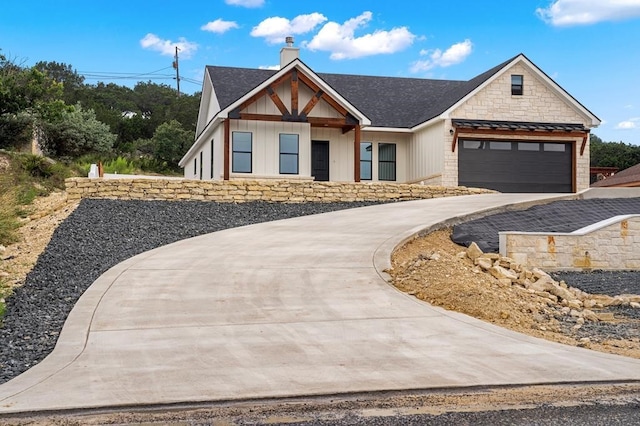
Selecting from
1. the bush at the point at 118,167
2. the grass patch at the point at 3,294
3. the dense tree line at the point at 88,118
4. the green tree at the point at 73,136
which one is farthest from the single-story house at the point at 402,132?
the grass patch at the point at 3,294

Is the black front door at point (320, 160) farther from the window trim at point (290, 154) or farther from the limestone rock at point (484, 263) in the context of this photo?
the limestone rock at point (484, 263)

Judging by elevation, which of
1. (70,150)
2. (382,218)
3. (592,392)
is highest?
(70,150)

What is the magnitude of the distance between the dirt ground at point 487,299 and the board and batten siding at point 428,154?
615 inches

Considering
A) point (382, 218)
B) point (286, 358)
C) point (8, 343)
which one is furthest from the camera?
point (382, 218)

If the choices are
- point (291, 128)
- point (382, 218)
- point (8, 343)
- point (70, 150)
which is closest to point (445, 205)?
point (382, 218)

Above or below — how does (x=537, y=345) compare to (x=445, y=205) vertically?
below

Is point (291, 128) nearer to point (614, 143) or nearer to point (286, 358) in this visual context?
point (286, 358)

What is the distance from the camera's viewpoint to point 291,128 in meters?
25.8

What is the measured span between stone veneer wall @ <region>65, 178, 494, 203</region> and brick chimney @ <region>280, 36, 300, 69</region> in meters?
9.98

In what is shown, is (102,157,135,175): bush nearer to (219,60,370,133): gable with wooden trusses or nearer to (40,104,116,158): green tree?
(40,104,116,158): green tree

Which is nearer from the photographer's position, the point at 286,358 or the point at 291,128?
the point at 286,358

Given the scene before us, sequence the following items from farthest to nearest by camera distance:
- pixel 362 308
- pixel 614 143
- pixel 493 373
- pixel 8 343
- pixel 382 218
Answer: pixel 614 143 < pixel 382 218 < pixel 362 308 < pixel 8 343 < pixel 493 373

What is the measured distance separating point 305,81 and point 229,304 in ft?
58.0

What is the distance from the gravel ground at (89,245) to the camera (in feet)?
24.8
